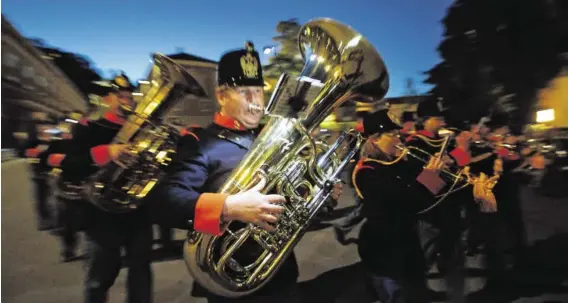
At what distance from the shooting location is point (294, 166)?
1560 millimetres

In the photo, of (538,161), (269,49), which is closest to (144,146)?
(269,49)

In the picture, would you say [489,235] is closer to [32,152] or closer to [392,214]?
[392,214]

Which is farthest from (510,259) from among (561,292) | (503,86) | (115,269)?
(115,269)

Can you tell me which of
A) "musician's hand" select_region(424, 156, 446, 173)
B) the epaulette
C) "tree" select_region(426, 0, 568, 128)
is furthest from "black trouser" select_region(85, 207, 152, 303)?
"tree" select_region(426, 0, 568, 128)

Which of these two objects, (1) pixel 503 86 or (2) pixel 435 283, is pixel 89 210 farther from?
(1) pixel 503 86

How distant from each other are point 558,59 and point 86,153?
2317 mm

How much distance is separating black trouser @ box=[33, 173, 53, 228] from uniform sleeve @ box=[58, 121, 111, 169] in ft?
0.30

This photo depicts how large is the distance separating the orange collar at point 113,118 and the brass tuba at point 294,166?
1.32 ft

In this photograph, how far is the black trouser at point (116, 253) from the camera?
1522mm

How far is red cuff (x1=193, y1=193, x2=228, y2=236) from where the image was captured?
1.47m

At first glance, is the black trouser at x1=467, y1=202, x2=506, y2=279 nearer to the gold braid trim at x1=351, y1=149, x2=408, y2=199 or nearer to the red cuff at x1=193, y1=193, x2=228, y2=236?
the gold braid trim at x1=351, y1=149, x2=408, y2=199

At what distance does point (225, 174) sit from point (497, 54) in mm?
1560

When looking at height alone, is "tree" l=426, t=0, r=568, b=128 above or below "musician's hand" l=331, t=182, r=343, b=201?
above

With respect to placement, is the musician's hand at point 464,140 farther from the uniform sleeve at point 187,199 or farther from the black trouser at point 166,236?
the black trouser at point 166,236
